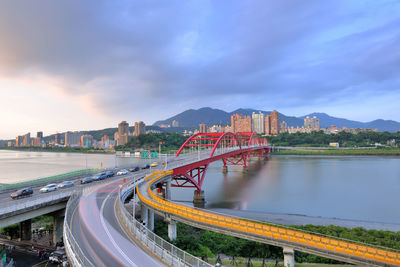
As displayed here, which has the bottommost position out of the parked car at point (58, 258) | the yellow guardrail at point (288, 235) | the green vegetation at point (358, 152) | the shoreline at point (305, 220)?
the shoreline at point (305, 220)

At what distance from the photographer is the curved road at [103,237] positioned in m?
12.6

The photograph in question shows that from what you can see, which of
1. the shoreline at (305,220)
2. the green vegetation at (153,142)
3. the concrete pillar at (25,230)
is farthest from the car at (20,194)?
the green vegetation at (153,142)

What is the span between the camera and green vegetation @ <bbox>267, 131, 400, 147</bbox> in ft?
533

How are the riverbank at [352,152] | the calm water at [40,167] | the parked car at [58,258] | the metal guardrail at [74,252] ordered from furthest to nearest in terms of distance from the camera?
the riverbank at [352,152], the calm water at [40,167], the parked car at [58,258], the metal guardrail at [74,252]

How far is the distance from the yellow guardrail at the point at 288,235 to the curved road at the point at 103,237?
14.7 feet

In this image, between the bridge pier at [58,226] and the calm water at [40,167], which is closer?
the bridge pier at [58,226]

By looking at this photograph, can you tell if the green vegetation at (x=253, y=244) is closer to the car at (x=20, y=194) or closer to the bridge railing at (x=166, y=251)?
the bridge railing at (x=166, y=251)

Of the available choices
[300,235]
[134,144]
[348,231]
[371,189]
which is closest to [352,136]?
[371,189]

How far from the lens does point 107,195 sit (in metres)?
26.3

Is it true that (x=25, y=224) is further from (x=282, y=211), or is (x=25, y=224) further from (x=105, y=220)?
(x=282, y=211)

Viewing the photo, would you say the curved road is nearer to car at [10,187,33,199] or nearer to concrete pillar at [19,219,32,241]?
concrete pillar at [19,219,32,241]

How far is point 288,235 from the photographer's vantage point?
1584cm

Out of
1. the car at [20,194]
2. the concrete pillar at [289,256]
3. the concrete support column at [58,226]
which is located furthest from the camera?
the car at [20,194]

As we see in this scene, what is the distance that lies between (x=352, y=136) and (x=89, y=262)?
199259 millimetres
